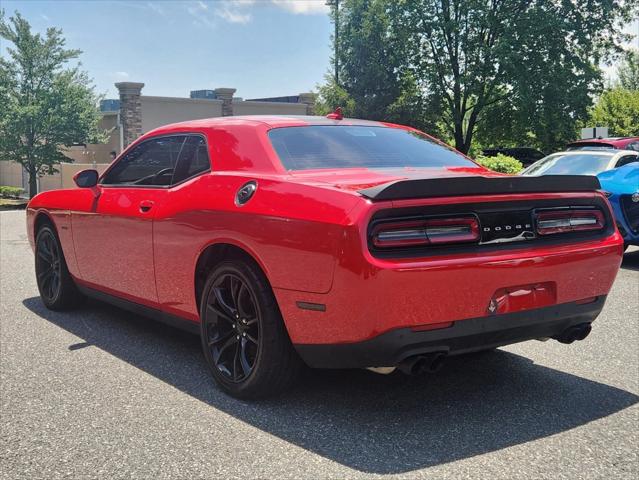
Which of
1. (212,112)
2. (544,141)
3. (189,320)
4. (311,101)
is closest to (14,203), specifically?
(212,112)

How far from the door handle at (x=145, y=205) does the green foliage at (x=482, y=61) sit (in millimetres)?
23958

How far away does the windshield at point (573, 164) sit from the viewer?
377 inches

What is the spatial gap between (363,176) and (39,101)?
25207 mm

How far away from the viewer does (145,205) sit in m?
4.56

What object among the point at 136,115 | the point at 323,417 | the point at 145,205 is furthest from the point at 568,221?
the point at 136,115

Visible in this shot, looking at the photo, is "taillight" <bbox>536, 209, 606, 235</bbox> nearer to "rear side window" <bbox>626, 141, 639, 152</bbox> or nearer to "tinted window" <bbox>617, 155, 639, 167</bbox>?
"tinted window" <bbox>617, 155, 639, 167</bbox>

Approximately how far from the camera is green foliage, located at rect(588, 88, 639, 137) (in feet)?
120

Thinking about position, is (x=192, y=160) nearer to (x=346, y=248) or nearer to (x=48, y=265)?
(x=346, y=248)

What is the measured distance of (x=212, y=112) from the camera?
35719 mm

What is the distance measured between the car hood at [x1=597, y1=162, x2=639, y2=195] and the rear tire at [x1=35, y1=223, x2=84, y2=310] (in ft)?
21.0

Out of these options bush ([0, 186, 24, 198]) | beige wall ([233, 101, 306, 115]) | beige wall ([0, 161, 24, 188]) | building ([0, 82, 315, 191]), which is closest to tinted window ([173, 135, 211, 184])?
building ([0, 82, 315, 191])

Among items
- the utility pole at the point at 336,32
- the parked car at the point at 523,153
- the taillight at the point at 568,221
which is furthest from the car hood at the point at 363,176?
the utility pole at the point at 336,32

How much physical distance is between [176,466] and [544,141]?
2785 cm

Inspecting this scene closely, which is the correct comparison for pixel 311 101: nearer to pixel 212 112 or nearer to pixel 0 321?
pixel 212 112
